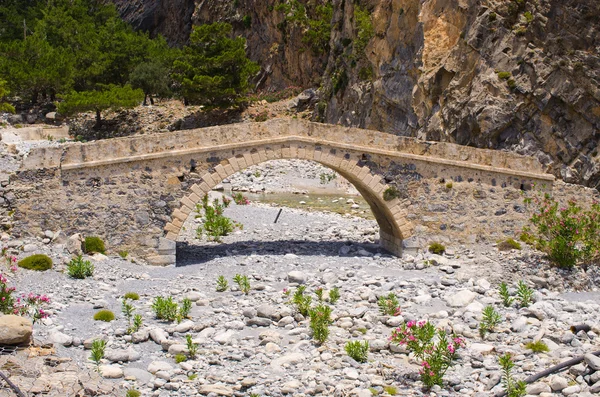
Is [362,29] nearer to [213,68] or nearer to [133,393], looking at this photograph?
[213,68]

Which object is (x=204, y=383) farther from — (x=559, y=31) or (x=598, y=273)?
(x=559, y=31)

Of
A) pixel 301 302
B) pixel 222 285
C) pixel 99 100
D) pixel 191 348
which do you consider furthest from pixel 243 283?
pixel 99 100

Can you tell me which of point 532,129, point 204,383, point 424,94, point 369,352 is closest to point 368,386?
point 369,352

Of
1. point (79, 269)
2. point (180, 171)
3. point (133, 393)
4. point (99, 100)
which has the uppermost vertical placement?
point (99, 100)

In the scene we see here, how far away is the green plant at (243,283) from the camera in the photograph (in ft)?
53.0

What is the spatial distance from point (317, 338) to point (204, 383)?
8.34ft

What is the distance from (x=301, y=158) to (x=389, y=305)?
5292 mm

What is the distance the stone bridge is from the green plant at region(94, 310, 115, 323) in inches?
157

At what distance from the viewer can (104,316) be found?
46.3ft

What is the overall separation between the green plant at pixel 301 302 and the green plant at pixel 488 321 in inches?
136

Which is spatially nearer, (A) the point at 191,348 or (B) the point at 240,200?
(A) the point at 191,348

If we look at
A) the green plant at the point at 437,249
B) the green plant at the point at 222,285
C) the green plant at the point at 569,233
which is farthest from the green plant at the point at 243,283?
the green plant at the point at 569,233

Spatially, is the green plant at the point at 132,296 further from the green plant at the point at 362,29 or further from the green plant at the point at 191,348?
the green plant at the point at 362,29

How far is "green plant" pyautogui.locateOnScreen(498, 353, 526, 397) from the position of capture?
1122cm
